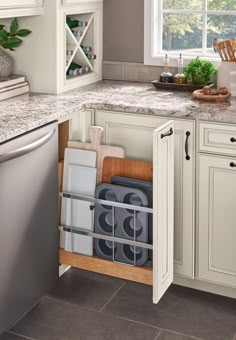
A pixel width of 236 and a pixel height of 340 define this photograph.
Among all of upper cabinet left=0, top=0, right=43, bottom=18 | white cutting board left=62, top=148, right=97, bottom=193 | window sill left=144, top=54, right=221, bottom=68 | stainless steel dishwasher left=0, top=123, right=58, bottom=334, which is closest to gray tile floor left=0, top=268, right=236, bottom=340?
stainless steel dishwasher left=0, top=123, right=58, bottom=334

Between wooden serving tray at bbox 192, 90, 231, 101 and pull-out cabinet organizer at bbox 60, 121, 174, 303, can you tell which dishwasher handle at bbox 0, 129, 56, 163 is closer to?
pull-out cabinet organizer at bbox 60, 121, 174, 303

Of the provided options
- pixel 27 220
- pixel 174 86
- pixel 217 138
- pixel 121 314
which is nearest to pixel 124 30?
pixel 174 86

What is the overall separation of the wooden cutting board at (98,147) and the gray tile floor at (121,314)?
0.60 m

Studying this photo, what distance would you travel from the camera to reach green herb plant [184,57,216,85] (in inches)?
131

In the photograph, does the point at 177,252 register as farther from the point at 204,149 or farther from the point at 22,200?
the point at 22,200

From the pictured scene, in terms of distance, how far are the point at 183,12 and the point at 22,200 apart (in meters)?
1.56

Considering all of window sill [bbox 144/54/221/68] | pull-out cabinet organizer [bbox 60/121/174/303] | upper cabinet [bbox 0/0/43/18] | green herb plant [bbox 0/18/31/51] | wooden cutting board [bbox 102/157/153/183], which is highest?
upper cabinet [bbox 0/0/43/18]

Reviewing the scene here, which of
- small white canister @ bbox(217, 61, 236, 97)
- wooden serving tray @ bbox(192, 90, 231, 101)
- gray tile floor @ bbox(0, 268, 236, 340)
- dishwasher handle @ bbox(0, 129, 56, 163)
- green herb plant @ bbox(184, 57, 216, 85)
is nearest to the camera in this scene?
dishwasher handle @ bbox(0, 129, 56, 163)

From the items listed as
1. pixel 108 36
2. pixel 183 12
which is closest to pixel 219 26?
pixel 183 12

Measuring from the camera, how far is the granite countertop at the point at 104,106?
2742mm

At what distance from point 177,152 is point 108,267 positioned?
2.08ft

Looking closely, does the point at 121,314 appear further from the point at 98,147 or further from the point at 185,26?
the point at 185,26

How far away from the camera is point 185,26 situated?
3588 millimetres

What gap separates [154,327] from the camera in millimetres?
2844
